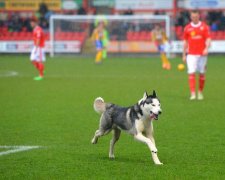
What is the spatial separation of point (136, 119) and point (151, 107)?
369 millimetres

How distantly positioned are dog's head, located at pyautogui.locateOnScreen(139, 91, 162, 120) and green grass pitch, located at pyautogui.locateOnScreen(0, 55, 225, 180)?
684 mm

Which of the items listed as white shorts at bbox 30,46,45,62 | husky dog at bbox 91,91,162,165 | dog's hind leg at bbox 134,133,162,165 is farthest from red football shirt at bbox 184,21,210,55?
dog's hind leg at bbox 134,133,162,165

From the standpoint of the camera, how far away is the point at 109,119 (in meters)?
11.4

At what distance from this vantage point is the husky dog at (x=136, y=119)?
10703 millimetres

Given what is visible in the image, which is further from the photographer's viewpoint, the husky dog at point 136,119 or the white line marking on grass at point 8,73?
→ the white line marking on grass at point 8,73

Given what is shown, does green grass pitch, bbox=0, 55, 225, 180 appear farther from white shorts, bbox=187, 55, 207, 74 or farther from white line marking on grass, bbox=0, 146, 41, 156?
white shorts, bbox=187, 55, 207, 74

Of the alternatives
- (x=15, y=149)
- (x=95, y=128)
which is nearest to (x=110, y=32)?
(x=95, y=128)

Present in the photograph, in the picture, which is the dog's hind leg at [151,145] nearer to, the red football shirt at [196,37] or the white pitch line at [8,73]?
the red football shirt at [196,37]

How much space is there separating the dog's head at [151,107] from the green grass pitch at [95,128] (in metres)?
0.68

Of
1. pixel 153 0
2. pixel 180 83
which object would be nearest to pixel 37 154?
pixel 180 83

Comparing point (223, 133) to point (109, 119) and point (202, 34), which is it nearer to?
point (109, 119)

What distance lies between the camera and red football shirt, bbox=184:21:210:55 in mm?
20891

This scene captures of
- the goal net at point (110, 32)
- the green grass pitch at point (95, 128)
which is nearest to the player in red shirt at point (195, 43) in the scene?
the green grass pitch at point (95, 128)

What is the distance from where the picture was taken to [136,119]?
1096 cm
